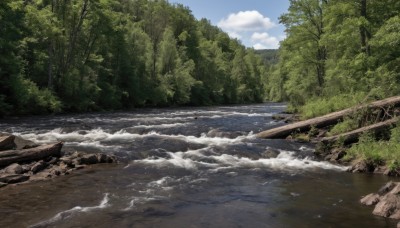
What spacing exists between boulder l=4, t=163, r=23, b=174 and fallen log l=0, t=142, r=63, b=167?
0.49m

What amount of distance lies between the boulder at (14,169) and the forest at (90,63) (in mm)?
21093

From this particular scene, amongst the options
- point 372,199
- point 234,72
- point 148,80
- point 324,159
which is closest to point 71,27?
point 148,80

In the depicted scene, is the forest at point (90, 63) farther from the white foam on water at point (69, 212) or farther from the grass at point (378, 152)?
the grass at point (378, 152)

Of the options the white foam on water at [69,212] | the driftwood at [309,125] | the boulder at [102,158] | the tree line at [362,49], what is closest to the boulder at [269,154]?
the driftwood at [309,125]

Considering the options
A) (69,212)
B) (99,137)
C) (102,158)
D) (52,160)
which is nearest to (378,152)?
(102,158)

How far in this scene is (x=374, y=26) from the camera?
26125 millimetres

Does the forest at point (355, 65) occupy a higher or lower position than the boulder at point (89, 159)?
higher

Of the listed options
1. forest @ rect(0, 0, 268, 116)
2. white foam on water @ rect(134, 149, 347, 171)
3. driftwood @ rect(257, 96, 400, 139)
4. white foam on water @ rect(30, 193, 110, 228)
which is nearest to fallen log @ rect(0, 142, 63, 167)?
white foam on water @ rect(134, 149, 347, 171)

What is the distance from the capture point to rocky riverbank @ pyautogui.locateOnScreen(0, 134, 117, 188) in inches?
552

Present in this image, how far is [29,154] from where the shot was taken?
15789 mm

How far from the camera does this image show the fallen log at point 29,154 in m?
15.0

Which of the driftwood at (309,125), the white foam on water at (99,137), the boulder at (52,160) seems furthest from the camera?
the white foam on water at (99,137)

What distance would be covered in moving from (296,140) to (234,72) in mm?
79833

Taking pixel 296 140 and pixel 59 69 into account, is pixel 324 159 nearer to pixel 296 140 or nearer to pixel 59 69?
pixel 296 140
